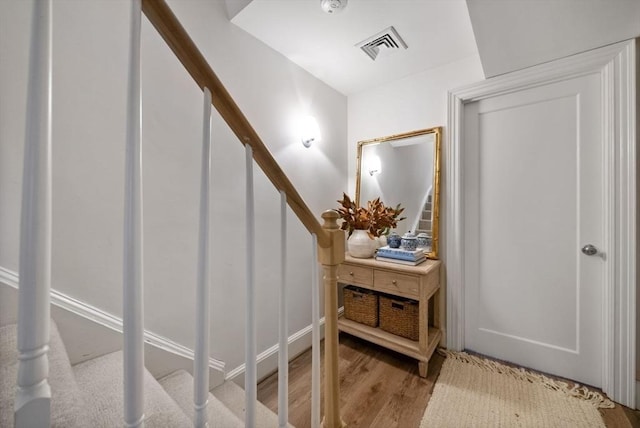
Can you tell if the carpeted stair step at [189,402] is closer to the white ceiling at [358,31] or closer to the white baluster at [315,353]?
the white baluster at [315,353]

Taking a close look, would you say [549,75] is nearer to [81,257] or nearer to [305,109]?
[305,109]

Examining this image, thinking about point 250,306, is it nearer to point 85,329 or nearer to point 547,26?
point 85,329

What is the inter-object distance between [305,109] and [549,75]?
1.67 meters

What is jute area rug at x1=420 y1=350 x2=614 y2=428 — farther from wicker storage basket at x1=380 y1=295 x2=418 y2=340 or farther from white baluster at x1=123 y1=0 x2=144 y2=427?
white baluster at x1=123 y1=0 x2=144 y2=427

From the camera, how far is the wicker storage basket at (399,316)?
5.86 ft

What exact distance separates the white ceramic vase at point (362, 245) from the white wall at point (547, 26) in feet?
4.79

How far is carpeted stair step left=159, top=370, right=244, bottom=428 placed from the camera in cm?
103

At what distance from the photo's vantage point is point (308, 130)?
6.50ft

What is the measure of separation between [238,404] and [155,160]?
1309 mm

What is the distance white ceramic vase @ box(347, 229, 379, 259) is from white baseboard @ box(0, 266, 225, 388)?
136 centimetres

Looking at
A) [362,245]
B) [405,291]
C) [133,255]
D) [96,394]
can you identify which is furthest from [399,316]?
[133,255]

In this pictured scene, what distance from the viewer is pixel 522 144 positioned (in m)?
1.78

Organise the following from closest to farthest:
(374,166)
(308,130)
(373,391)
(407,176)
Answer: (373,391) < (308,130) < (407,176) < (374,166)

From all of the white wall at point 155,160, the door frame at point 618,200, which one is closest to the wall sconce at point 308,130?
the white wall at point 155,160
